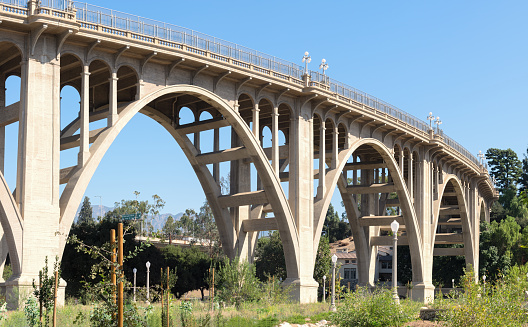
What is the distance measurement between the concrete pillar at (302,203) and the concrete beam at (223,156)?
365cm

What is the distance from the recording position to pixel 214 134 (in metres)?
42.6

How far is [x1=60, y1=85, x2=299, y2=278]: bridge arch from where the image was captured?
29.3m

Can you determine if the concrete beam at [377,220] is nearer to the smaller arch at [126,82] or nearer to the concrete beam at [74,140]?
the smaller arch at [126,82]

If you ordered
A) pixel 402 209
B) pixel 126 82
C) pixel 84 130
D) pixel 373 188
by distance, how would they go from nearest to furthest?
1. pixel 84 130
2. pixel 126 82
3. pixel 373 188
4. pixel 402 209

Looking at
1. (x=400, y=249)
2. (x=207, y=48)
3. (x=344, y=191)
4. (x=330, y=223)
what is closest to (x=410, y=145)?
(x=344, y=191)

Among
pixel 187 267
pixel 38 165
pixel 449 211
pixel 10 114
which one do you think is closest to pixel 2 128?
pixel 10 114

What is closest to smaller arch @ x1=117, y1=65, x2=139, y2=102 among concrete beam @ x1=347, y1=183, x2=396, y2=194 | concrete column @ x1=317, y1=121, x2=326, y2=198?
concrete column @ x1=317, y1=121, x2=326, y2=198

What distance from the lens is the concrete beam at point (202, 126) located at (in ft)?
131

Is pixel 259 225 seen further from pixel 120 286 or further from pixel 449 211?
pixel 449 211

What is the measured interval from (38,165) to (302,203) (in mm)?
17974

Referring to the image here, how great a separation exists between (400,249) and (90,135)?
74.5 m

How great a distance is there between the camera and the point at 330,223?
145000 millimetres

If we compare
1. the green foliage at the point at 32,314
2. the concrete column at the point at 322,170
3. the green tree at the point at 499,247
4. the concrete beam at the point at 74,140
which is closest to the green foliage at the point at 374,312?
the green foliage at the point at 32,314

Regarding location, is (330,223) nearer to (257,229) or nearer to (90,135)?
(257,229)
